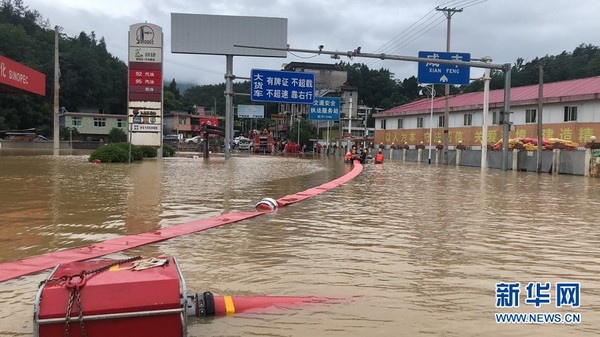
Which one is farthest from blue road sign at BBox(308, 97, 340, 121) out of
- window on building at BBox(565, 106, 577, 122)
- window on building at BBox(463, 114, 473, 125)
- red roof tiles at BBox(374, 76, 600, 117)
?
window on building at BBox(565, 106, 577, 122)

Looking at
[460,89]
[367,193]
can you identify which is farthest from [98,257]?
[460,89]

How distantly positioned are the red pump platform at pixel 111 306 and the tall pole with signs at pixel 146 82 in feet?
108

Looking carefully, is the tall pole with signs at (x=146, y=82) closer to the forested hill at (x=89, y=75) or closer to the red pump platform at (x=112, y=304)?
the red pump platform at (x=112, y=304)

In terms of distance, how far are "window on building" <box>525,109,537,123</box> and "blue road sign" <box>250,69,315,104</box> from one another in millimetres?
17589

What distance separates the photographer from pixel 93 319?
9.34 feet

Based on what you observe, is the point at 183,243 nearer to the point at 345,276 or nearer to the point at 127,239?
the point at 127,239

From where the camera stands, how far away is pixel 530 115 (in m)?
37.2

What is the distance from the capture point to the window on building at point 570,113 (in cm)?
3341

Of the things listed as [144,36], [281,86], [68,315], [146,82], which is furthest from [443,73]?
[68,315]

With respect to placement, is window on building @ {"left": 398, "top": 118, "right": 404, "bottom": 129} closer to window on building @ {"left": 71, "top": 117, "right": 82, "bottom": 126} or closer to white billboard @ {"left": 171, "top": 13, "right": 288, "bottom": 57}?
white billboard @ {"left": 171, "top": 13, "right": 288, "bottom": 57}

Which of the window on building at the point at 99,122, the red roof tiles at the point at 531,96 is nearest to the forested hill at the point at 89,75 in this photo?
the window on building at the point at 99,122

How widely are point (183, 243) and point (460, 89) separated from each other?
9057 cm

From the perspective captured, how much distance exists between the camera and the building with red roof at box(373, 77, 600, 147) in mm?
32688

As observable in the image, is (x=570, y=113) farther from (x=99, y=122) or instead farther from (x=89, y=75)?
(x=89, y=75)
